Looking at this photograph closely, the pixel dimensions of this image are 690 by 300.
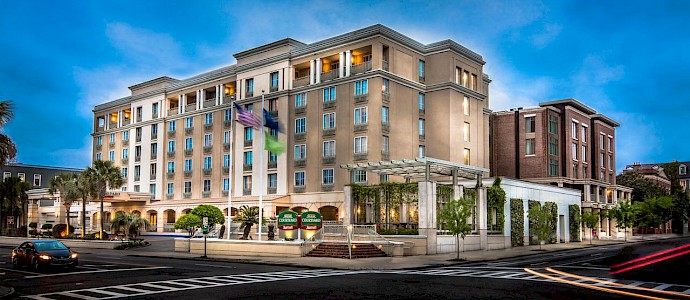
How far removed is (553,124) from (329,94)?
3374cm

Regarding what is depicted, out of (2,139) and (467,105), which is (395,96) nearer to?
(467,105)

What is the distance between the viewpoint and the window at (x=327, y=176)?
62312 mm

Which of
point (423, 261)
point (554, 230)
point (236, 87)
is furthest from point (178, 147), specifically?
point (423, 261)

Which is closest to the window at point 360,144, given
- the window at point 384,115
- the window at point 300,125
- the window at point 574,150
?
the window at point 384,115

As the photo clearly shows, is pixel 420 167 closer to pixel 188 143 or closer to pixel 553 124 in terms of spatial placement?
pixel 553 124

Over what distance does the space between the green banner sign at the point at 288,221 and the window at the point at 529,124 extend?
49.8 metres

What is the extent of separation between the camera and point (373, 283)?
22.1 meters

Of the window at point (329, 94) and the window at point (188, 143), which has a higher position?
the window at point (329, 94)

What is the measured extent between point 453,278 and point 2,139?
20.2 meters

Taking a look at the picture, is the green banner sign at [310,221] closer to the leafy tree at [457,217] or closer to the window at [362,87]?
the leafy tree at [457,217]

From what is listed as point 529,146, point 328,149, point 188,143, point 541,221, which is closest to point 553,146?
point 529,146

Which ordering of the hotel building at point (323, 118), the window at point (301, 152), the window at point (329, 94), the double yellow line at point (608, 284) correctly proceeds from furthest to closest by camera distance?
the window at point (301, 152) < the window at point (329, 94) < the hotel building at point (323, 118) < the double yellow line at point (608, 284)

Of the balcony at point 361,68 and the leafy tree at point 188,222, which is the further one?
the balcony at point 361,68

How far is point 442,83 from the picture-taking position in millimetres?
64625
